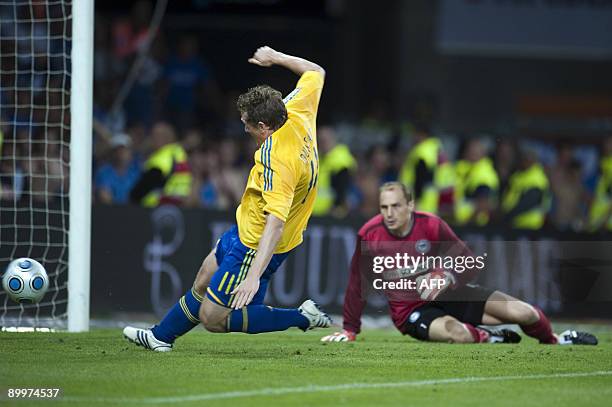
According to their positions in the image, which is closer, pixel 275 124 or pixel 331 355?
pixel 275 124

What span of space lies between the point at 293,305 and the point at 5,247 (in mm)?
3424

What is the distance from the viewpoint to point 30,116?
13.2 meters

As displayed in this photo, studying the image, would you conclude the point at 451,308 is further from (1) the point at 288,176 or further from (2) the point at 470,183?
(2) the point at 470,183

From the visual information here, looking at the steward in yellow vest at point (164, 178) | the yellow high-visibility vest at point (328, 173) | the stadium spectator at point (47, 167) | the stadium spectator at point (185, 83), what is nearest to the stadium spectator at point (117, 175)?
the steward in yellow vest at point (164, 178)

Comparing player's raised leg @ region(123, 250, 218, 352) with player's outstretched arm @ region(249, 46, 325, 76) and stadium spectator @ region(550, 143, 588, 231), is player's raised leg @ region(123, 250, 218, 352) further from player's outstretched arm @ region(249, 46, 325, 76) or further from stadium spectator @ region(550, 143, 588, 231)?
stadium spectator @ region(550, 143, 588, 231)

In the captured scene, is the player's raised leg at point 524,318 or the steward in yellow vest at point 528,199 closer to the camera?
the player's raised leg at point 524,318

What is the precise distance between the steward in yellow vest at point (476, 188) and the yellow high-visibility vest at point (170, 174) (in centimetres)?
348

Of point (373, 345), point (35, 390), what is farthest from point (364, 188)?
point (35, 390)

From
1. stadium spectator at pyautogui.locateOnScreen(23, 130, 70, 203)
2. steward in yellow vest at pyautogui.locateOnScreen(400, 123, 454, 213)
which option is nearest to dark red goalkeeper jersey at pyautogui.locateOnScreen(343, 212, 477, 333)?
stadium spectator at pyautogui.locateOnScreen(23, 130, 70, 203)

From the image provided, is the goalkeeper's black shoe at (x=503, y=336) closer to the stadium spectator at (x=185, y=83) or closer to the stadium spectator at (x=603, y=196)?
the stadium spectator at (x=603, y=196)

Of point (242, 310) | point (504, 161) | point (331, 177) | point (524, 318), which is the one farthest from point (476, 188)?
point (242, 310)

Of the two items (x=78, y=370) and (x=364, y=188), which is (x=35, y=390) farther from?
(x=364, y=188)

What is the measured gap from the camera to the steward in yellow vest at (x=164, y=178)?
14.6 metres

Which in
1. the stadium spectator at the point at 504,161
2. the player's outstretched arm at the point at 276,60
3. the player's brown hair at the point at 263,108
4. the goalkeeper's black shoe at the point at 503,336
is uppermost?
the player's outstretched arm at the point at 276,60
